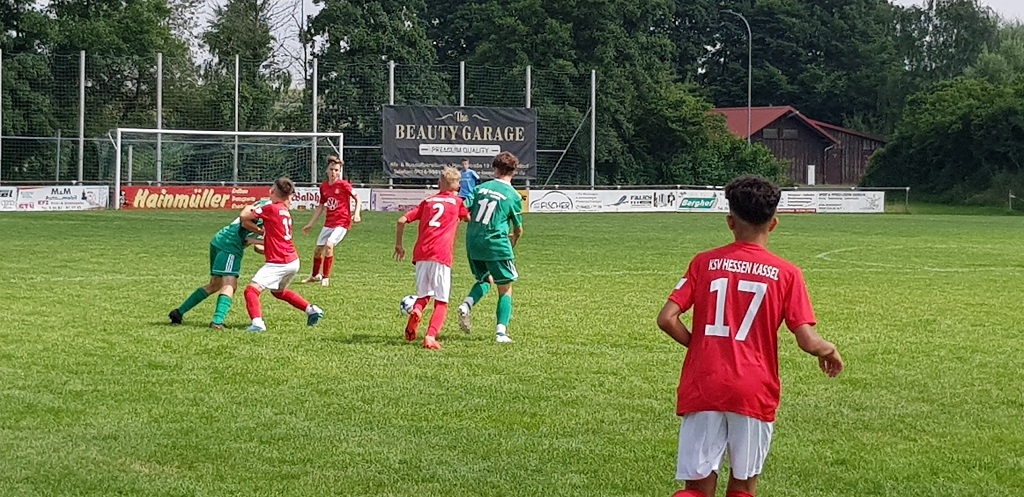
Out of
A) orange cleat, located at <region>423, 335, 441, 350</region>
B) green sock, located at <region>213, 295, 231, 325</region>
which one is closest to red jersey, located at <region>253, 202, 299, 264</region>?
green sock, located at <region>213, 295, 231, 325</region>

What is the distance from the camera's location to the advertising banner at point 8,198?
3938 cm

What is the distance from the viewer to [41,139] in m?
43.2

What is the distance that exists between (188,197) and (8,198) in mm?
5301

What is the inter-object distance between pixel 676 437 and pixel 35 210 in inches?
1378

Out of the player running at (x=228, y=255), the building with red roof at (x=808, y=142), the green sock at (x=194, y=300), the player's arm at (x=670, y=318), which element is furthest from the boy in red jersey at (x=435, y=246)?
the building with red roof at (x=808, y=142)

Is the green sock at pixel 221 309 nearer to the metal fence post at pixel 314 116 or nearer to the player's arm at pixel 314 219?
the player's arm at pixel 314 219

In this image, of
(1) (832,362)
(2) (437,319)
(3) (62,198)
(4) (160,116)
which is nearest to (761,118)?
(4) (160,116)

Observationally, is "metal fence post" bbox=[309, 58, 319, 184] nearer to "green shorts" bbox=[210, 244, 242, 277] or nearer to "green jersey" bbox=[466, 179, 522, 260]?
"green shorts" bbox=[210, 244, 242, 277]

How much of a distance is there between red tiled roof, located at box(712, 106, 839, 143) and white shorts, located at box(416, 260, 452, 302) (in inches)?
3021

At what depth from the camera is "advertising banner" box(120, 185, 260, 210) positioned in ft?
136

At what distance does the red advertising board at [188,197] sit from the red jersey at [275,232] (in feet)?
100

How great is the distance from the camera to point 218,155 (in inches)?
1730

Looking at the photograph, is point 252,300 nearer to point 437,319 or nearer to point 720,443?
point 437,319

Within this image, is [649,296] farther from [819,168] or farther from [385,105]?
[819,168]
